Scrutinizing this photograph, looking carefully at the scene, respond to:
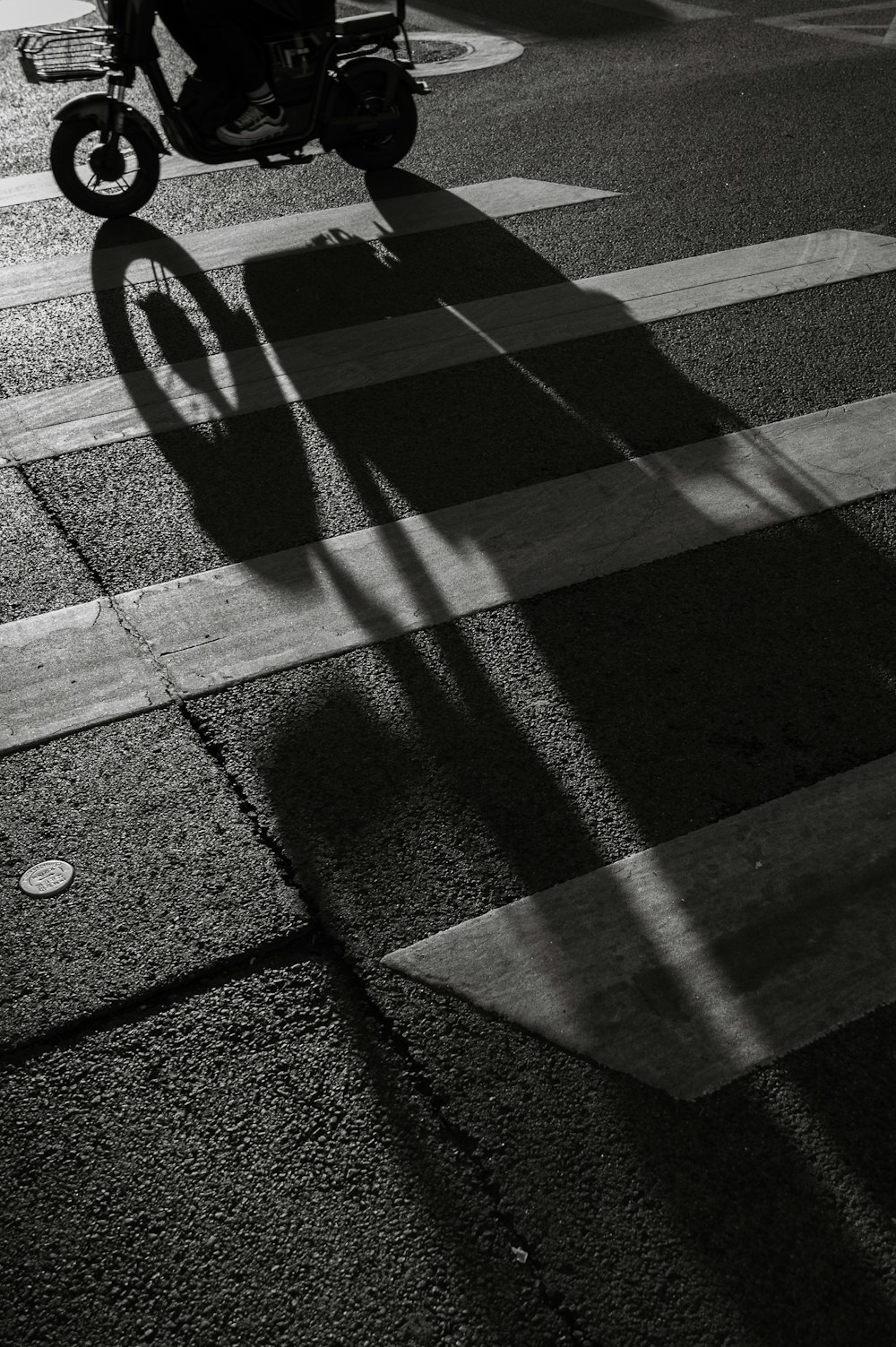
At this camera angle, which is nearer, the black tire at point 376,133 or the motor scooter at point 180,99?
the motor scooter at point 180,99

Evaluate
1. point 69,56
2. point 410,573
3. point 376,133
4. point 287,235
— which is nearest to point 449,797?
point 410,573

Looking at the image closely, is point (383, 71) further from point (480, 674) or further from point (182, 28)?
point (480, 674)

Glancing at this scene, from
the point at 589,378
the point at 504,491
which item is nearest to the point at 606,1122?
the point at 504,491

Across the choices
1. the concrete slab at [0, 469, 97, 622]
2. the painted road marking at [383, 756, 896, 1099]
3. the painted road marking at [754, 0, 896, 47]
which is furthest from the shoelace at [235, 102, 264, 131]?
the painted road marking at [754, 0, 896, 47]

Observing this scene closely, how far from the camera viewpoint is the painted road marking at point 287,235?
6.24 metres

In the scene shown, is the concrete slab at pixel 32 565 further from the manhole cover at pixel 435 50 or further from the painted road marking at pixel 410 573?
the manhole cover at pixel 435 50

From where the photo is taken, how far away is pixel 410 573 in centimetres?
406

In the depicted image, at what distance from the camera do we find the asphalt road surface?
87.0 inches

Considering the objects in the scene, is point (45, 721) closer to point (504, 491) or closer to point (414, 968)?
point (414, 968)

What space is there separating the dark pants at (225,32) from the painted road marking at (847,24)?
6.28 metres

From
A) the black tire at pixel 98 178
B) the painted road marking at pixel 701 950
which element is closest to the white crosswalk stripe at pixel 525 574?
the painted road marking at pixel 701 950

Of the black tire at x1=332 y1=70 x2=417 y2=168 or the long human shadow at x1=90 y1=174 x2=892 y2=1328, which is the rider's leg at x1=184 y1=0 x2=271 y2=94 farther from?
the long human shadow at x1=90 y1=174 x2=892 y2=1328

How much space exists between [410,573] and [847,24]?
9.75 metres

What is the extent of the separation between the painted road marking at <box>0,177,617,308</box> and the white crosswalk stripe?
2 centimetres
